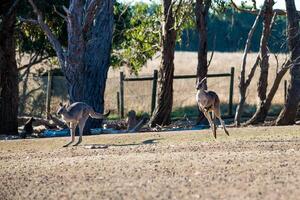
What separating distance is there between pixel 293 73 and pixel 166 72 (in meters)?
5.13

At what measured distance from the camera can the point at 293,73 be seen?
79.0 feet

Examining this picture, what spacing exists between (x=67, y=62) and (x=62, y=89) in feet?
47.4

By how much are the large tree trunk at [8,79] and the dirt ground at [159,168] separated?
648cm

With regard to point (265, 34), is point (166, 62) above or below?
below

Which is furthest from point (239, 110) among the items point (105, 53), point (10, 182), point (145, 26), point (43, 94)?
point (43, 94)

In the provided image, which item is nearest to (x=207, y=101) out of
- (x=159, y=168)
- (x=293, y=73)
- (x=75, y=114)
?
(x=75, y=114)

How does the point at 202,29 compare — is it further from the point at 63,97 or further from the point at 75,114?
the point at 63,97

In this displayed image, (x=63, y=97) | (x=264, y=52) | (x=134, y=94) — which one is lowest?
(x=63, y=97)

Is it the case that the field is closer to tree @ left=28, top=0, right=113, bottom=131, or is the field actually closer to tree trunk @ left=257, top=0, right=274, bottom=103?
tree trunk @ left=257, top=0, right=274, bottom=103

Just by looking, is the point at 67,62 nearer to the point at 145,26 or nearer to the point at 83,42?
the point at 83,42

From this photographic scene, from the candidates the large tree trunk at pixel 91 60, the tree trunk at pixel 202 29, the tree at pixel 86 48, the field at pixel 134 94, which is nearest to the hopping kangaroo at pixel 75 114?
the tree at pixel 86 48

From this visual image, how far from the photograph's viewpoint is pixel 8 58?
26.0 m

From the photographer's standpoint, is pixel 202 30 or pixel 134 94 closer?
pixel 202 30

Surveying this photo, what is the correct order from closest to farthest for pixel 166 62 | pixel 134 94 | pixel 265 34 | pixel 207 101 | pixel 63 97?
1. pixel 207 101
2. pixel 265 34
3. pixel 166 62
4. pixel 63 97
5. pixel 134 94
